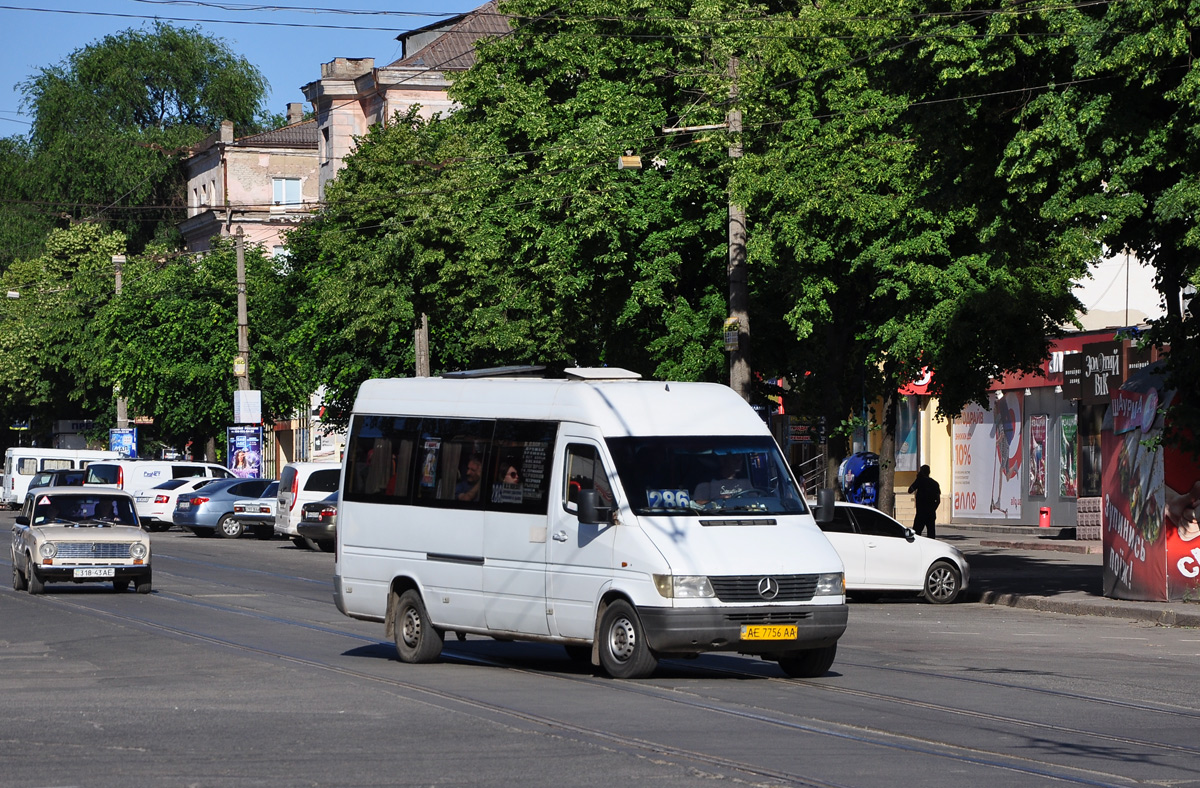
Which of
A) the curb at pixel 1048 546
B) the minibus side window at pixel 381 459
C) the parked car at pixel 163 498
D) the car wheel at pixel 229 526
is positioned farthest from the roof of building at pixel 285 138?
the minibus side window at pixel 381 459

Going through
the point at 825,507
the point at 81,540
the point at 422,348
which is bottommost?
the point at 81,540

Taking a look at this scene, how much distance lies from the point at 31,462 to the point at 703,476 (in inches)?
2195

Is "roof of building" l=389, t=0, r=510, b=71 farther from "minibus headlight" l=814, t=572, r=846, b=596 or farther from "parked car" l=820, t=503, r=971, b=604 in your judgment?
"minibus headlight" l=814, t=572, r=846, b=596

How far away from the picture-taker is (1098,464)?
40.8 metres

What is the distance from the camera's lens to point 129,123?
306 ft

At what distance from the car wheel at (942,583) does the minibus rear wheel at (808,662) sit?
32.9ft

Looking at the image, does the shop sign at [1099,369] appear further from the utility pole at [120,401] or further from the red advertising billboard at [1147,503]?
the utility pole at [120,401]

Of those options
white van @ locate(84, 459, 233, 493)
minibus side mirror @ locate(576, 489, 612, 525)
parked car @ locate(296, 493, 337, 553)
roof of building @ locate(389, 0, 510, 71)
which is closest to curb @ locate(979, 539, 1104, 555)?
parked car @ locate(296, 493, 337, 553)

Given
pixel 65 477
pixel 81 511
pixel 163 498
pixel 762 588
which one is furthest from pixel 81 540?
pixel 65 477

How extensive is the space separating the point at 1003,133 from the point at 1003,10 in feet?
6.39

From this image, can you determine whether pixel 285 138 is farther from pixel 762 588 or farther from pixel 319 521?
pixel 762 588

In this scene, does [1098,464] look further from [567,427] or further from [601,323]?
[567,427]

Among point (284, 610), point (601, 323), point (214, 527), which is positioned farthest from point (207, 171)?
point (284, 610)

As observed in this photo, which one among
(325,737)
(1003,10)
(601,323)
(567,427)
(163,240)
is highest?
(163,240)
